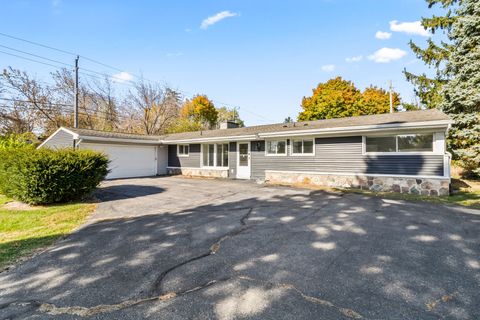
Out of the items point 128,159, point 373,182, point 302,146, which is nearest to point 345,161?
point 373,182

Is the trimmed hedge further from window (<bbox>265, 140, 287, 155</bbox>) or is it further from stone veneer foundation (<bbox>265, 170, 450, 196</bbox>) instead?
stone veneer foundation (<bbox>265, 170, 450, 196</bbox>)

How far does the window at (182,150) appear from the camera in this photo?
17.4 metres

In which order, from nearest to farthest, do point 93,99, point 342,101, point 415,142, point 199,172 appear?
point 415,142, point 199,172, point 93,99, point 342,101

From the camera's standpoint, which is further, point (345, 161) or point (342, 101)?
point (342, 101)

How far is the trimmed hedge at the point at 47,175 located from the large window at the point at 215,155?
7965mm

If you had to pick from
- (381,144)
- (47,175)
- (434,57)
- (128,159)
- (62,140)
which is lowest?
(47,175)

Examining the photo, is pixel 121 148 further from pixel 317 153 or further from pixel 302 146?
pixel 317 153

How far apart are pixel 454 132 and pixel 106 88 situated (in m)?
31.0

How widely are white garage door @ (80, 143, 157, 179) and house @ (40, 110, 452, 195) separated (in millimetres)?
57

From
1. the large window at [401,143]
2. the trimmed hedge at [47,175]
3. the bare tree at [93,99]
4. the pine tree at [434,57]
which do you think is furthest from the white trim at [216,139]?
the bare tree at [93,99]

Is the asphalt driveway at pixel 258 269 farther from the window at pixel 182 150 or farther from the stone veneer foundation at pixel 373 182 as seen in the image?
the window at pixel 182 150

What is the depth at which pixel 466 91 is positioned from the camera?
38.4 feet

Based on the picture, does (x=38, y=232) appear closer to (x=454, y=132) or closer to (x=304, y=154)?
(x=304, y=154)

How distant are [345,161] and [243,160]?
5.76m
